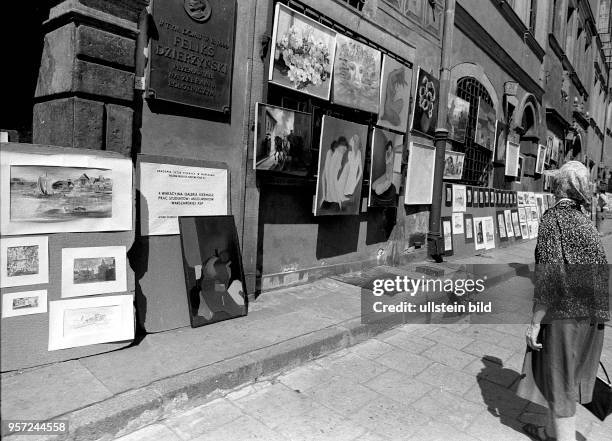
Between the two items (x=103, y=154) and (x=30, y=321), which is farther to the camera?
(x=103, y=154)

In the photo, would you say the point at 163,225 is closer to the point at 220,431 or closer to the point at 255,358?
the point at 255,358

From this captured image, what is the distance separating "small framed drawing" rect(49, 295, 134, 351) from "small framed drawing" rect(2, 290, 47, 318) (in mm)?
74

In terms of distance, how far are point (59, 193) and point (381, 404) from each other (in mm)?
3092

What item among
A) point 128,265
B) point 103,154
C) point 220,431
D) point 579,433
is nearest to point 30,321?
point 128,265

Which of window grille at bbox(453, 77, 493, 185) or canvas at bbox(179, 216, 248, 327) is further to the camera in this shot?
window grille at bbox(453, 77, 493, 185)

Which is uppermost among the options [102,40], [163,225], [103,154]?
[102,40]

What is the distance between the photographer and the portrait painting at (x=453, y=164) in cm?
980

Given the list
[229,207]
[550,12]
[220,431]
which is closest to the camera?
[220,431]

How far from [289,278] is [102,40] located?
3713 millimetres

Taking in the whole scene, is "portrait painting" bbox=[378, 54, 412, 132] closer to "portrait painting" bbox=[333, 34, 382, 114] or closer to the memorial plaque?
"portrait painting" bbox=[333, 34, 382, 114]

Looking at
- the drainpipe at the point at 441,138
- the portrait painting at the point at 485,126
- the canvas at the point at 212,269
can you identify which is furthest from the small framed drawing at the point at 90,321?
the portrait painting at the point at 485,126

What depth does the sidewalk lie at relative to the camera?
271 cm

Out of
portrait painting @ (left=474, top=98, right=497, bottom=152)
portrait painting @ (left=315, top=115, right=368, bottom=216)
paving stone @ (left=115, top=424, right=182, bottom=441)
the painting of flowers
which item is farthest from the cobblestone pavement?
portrait painting @ (left=474, top=98, right=497, bottom=152)

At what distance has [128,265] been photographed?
3.73 meters
